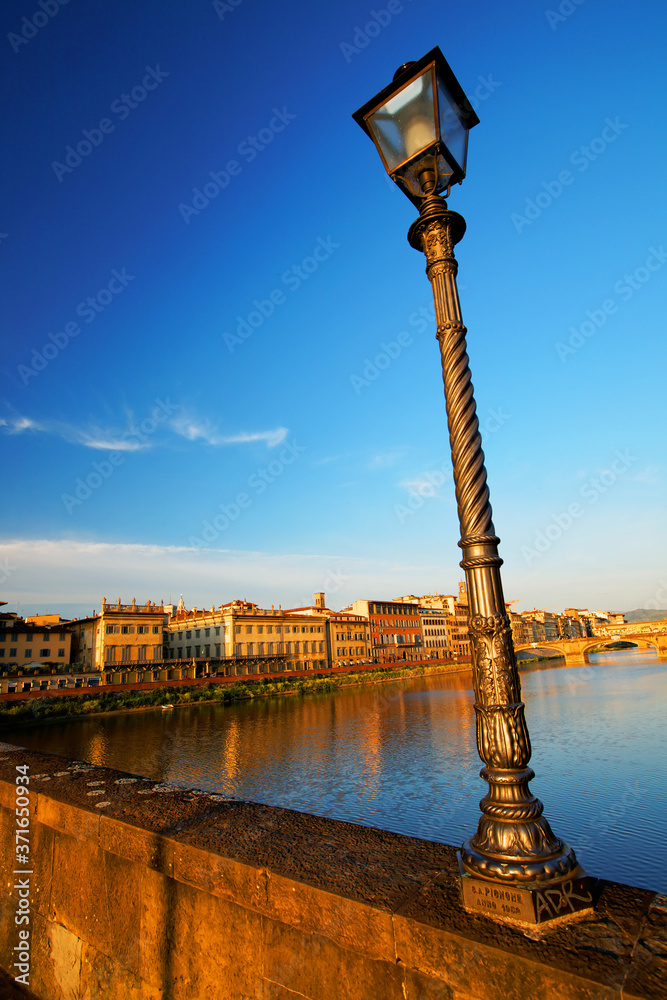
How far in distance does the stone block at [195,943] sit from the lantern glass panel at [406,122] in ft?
13.8

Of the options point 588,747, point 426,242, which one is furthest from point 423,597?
point 426,242

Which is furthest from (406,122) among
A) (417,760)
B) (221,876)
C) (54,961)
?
(417,760)

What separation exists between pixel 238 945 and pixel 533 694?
124 feet

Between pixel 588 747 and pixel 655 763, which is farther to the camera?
pixel 588 747

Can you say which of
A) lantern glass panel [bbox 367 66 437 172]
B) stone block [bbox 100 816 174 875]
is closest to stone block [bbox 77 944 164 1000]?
stone block [bbox 100 816 174 875]

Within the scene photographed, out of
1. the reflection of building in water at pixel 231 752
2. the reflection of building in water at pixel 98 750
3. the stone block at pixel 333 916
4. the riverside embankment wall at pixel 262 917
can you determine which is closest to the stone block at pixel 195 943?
the riverside embankment wall at pixel 262 917

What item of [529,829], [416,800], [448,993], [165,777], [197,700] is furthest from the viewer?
[197,700]

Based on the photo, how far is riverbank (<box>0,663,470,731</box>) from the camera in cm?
3256

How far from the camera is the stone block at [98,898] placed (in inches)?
122

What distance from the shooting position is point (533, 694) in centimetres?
3616

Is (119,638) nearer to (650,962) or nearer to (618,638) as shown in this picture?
(650,962)

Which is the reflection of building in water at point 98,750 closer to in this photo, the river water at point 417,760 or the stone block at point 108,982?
the river water at point 417,760

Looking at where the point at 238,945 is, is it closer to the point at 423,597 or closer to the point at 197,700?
the point at 197,700

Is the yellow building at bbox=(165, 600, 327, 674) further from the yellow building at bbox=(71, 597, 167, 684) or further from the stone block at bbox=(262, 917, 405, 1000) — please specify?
the stone block at bbox=(262, 917, 405, 1000)
